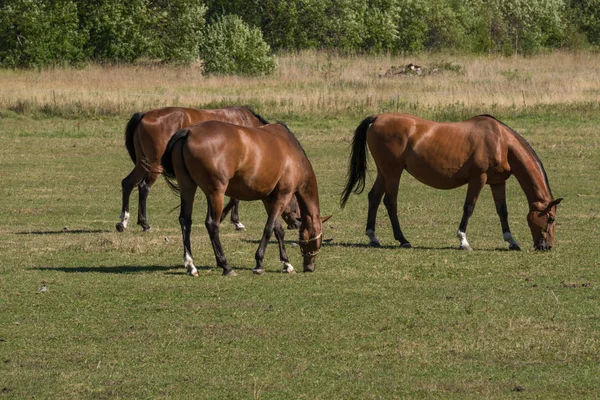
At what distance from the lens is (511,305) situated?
10875mm

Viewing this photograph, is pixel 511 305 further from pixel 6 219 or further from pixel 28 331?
pixel 6 219

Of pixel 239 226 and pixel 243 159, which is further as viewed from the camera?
pixel 239 226

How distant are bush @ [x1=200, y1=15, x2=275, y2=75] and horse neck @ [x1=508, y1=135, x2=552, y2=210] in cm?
3317

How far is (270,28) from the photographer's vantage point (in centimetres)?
6625

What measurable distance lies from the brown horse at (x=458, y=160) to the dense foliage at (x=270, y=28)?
32.8 m

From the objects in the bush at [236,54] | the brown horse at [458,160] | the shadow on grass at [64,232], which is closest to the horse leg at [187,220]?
the brown horse at [458,160]

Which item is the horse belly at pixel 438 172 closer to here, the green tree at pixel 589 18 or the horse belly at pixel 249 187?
the horse belly at pixel 249 187

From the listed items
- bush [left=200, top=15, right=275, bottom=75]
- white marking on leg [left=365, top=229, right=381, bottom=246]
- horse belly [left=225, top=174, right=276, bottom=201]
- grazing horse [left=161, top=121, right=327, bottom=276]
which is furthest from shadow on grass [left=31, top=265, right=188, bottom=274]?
bush [left=200, top=15, right=275, bottom=75]

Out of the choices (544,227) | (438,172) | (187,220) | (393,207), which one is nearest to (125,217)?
(393,207)

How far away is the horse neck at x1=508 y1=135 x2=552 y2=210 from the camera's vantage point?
15062 mm

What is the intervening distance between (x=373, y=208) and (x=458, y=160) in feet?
4.49

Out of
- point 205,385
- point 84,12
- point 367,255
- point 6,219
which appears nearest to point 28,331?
point 205,385

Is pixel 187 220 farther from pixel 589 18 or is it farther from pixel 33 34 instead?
pixel 589 18

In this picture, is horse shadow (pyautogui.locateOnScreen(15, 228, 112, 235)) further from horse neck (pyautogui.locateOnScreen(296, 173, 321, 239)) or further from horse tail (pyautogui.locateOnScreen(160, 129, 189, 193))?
horse neck (pyautogui.locateOnScreen(296, 173, 321, 239))
